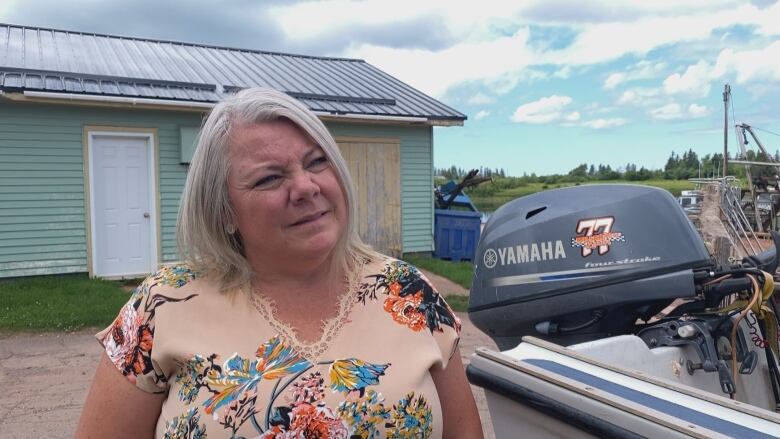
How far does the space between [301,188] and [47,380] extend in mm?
4314

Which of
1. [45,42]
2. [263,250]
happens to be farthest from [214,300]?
[45,42]

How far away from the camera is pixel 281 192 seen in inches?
58.3

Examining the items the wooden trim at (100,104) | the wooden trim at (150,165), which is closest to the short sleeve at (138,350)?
the wooden trim at (100,104)

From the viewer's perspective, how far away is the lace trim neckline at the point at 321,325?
1498mm

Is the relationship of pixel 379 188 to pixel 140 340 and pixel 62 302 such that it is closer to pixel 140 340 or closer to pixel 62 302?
pixel 62 302

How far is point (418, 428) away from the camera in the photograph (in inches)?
59.2

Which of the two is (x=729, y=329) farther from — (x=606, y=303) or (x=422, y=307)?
(x=422, y=307)

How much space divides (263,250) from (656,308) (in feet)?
5.85

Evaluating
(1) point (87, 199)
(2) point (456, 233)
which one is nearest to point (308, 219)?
(1) point (87, 199)

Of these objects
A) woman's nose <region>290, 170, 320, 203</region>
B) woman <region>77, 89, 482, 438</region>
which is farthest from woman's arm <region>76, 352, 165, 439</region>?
woman's nose <region>290, 170, 320, 203</region>

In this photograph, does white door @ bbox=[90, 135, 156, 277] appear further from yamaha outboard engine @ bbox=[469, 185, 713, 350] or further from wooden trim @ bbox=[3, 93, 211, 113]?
yamaha outboard engine @ bbox=[469, 185, 713, 350]

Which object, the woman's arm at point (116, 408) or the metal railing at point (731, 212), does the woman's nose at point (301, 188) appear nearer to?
the woman's arm at point (116, 408)

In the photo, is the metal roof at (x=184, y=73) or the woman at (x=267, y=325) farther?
the metal roof at (x=184, y=73)

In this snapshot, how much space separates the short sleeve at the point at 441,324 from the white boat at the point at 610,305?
0.44 ft
